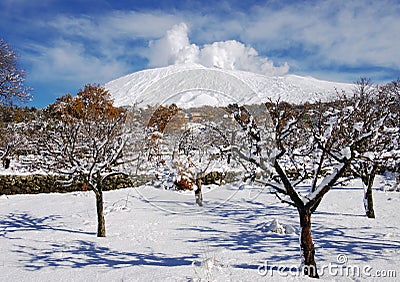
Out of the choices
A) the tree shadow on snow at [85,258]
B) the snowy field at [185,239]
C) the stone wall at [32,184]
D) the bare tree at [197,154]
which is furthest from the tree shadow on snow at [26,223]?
the bare tree at [197,154]

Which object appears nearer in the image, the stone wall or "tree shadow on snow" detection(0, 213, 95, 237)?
"tree shadow on snow" detection(0, 213, 95, 237)

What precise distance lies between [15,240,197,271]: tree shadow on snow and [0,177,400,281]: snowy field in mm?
19

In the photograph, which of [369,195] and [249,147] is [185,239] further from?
[369,195]

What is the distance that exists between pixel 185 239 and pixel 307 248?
3.38m

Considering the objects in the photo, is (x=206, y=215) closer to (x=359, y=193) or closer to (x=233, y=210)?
(x=233, y=210)

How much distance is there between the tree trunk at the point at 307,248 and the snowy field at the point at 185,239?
11.3 inches

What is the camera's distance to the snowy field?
4844mm

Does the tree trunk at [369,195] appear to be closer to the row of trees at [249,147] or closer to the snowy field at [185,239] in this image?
the row of trees at [249,147]

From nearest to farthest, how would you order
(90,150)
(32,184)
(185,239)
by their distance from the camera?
(185,239), (90,150), (32,184)

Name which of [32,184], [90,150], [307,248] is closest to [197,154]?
[90,150]

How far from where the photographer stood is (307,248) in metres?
4.51

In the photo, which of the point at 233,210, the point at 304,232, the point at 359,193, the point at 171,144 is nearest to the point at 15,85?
the point at 171,144

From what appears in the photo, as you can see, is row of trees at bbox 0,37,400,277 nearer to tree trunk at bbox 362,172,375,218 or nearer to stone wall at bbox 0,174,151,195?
tree trunk at bbox 362,172,375,218

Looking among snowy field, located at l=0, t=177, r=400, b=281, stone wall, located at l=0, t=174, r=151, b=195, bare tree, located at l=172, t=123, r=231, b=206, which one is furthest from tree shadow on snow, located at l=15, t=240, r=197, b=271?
stone wall, located at l=0, t=174, r=151, b=195
